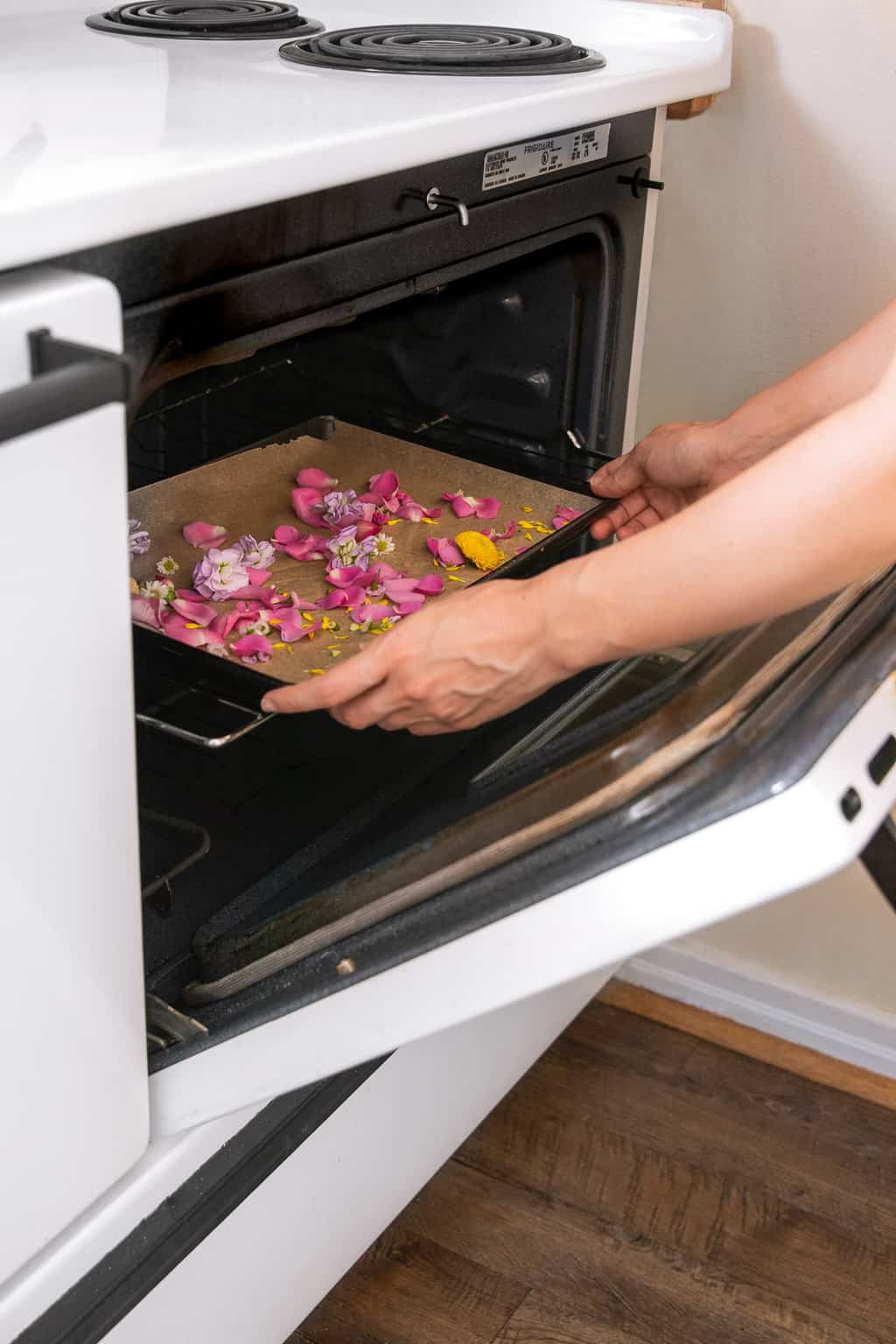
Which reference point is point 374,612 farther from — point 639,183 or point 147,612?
point 639,183

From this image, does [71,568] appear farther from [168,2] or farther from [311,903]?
[168,2]

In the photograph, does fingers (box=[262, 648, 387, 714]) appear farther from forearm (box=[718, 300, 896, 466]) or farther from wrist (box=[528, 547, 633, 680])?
forearm (box=[718, 300, 896, 466])

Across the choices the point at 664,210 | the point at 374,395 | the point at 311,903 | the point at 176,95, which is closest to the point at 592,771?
the point at 311,903

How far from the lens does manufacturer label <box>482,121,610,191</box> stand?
39.1 inches

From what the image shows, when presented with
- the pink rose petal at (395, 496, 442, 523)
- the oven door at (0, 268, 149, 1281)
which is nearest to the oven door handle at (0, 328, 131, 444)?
the oven door at (0, 268, 149, 1281)

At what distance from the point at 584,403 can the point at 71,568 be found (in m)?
0.75

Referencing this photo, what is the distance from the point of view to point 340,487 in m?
1.30

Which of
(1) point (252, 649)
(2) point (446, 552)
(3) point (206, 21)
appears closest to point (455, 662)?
(1) point (252, 649)

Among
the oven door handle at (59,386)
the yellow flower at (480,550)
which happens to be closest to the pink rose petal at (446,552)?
the yellow flower at (480,550)

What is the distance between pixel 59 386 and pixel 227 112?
0.33 m

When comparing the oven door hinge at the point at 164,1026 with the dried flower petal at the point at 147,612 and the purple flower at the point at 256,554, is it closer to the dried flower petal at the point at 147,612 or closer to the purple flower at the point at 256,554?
the dried flower petal at the point at 147,612

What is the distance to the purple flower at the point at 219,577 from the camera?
1.10 metres

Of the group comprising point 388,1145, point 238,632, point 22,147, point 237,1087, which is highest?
point 22,147

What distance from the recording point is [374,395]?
4.60ft
